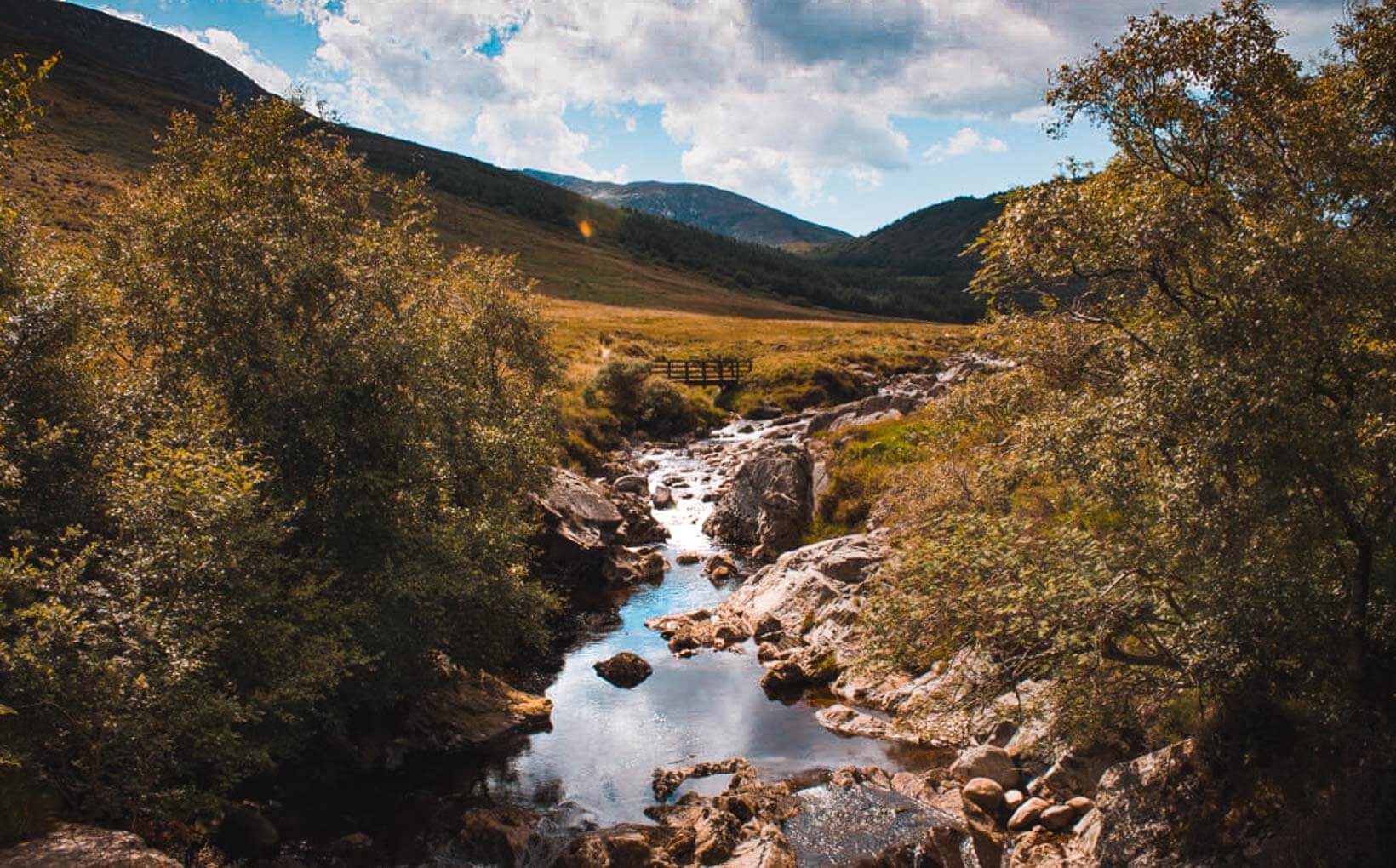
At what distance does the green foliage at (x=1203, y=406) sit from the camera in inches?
480

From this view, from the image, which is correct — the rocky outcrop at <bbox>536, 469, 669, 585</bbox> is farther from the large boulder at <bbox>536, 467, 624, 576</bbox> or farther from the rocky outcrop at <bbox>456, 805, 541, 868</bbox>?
the rocky outcrop at <bbox>456, 805, 541, 868</bbox>

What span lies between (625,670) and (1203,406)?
24604 millimetres

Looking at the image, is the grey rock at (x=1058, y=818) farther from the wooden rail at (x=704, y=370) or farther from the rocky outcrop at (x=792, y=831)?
A: the wooden rail at (x=704, y=370)

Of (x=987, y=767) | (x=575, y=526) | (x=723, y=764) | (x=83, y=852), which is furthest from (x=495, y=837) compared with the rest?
(x=575, y=526)

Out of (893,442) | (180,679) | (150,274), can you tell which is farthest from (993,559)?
(893,442)

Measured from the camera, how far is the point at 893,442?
4766 centimetres

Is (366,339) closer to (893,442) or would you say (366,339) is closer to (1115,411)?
(1115,411)

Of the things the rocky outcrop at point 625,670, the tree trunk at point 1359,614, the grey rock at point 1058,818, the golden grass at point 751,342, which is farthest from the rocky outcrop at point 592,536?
the tree trunk at point 1359,614

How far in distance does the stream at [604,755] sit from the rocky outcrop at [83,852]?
5784 millimetres

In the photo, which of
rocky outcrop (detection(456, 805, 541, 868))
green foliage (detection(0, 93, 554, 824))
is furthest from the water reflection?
green foliage (detection(0, 93, 554, 824))

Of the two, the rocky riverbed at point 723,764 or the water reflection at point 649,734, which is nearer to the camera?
the rocky riverbed at point 723,764

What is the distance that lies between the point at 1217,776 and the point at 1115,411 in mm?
7615

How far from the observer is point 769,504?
48125 mm

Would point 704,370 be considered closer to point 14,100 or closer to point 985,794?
point 985,794
